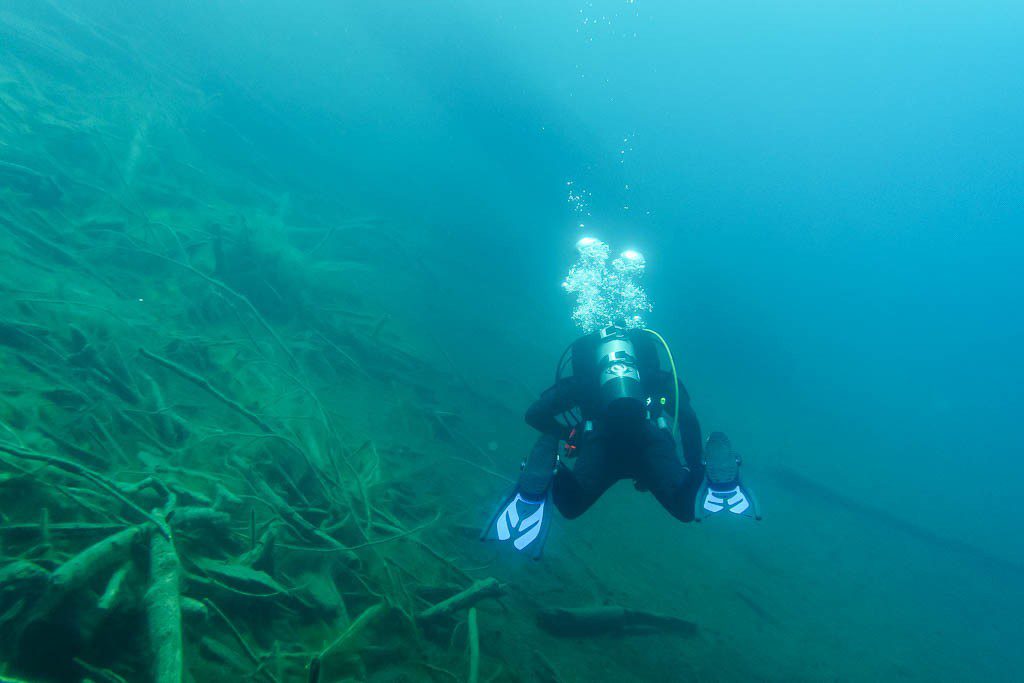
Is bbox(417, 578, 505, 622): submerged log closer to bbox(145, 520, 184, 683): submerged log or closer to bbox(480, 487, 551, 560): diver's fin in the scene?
bbox(480, 487, 551, 560): diver's fin

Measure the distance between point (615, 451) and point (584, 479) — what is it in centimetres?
32

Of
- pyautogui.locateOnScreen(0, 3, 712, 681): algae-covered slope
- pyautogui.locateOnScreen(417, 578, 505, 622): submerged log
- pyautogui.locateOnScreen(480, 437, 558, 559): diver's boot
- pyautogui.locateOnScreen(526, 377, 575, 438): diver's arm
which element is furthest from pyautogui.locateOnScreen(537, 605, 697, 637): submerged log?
pyautogui.locateOnScreen(526, 377, 575, 438): diver's arm

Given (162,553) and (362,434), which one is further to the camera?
(362,434)

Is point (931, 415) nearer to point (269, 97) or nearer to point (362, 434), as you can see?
point (362, 434)

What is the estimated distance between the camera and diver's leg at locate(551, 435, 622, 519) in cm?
316

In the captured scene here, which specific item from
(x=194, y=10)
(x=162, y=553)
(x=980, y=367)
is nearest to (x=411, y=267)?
(x=162, y=553)

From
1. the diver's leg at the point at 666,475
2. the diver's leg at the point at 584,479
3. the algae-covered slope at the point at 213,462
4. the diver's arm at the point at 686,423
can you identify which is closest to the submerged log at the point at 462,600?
the algae-covered slope at the point at 213,462

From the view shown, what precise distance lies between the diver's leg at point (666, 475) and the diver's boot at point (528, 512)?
694 mm

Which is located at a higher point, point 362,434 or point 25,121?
point 25,121

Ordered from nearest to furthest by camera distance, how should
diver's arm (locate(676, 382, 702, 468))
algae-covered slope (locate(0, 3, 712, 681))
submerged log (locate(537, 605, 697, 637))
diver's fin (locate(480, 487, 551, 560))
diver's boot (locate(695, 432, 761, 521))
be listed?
algae-covered slope (locate(0, 3, 712, 681)) → diver's fin (locate(480, 487, 551, 560)) → diver's boot (locate(695, 432, 761, 521)) → diver's arm (locate(676, 382, 702, 468)) → submerged log (locate(537, 605, 697, 637))

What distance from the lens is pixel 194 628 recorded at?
199 cm

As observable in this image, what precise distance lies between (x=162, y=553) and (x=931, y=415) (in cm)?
8010

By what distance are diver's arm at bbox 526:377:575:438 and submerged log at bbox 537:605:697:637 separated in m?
1.97

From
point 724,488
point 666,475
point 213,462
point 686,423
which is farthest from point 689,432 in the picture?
point 213,462
